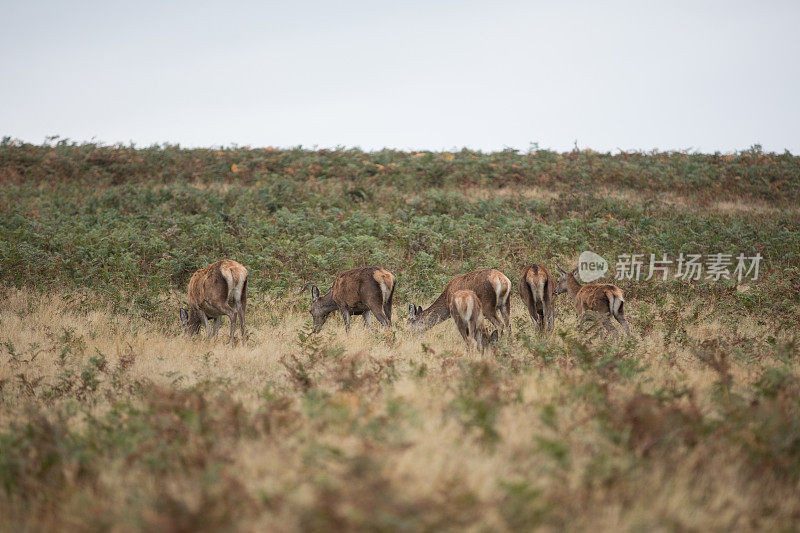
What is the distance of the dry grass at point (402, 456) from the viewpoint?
140 inches

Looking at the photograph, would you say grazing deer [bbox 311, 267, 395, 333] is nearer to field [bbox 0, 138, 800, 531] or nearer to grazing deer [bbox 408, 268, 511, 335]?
field [bbox 0, 138, 800, 531]

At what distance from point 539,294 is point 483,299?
1.01 metres

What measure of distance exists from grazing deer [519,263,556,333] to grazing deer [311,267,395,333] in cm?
247

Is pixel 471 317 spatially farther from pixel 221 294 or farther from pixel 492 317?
pixel 221 294

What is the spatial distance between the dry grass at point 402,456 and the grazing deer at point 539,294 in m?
3.38

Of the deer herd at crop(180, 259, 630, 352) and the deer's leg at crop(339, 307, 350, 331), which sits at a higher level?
the deer herd at crop(180, 259, 630, 352)

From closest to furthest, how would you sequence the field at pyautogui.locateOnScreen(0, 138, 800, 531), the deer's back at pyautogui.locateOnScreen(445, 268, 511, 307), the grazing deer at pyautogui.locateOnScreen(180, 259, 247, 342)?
1. the field at pyautogui.locateOnScreen(0, 138, 800, 531)
2. the deer's back at pyautogui.locateOnScreen(445, 268, 511, 307)
3. the grazing deer at pyautogui.locateOnScreen(180, 259, 247, 342)

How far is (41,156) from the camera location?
24938 millimetres

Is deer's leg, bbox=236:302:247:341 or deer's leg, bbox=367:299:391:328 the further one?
deer's leg, bbox=367:299:391:328

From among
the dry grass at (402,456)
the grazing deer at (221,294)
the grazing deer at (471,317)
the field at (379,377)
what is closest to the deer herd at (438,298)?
the grazing deer at (221,294)

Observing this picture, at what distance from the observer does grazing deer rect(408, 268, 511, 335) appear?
34.2ft

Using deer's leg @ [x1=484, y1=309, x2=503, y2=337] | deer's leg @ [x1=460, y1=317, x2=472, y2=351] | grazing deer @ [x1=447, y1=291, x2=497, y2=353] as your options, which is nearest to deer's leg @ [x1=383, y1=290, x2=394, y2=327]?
deer's leg @ [x1=484, y1=309, x2=503, y2=337]

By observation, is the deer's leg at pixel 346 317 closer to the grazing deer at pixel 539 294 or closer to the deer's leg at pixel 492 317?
the deer's leg at pixel 492 317

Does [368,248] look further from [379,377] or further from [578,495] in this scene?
[578,495]
